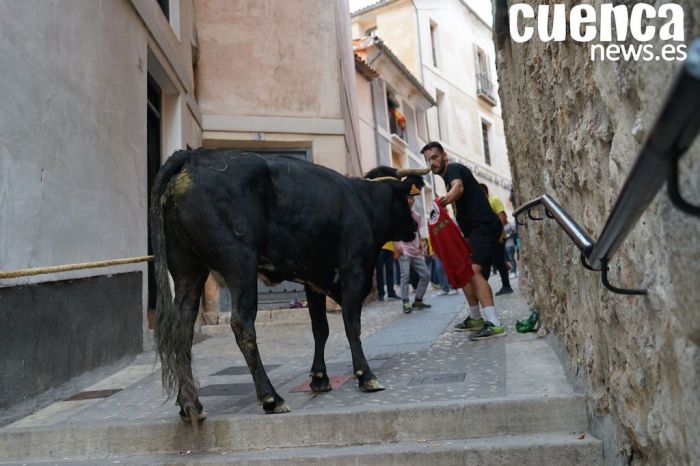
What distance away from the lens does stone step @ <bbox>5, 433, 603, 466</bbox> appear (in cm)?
295

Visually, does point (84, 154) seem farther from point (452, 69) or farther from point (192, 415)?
point (452, 69)

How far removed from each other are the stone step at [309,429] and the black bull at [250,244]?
16cm

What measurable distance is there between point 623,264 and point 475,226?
3.81 m

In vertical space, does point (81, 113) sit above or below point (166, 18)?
below

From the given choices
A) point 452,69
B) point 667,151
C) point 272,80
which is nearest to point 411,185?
point 667,151

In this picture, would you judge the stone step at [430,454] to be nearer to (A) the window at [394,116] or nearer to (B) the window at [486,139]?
(A) the window at [394,116]

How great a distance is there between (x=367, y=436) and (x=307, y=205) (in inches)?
64.7

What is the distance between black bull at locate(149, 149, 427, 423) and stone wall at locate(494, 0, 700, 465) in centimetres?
144

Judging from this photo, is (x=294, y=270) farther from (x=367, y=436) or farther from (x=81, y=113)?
(x=81, y=113)

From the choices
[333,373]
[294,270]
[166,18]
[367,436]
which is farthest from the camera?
[166,18]

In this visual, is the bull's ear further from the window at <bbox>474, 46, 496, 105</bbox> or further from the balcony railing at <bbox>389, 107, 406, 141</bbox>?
the window at <bbox>474, 46, 496, 105</bbox>

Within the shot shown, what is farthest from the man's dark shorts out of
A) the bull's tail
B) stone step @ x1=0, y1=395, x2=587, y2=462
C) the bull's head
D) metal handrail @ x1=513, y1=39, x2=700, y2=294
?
metal handrail @ x1=513, y1=39, x2=700, y2=294

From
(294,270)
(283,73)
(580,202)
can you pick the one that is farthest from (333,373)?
(283,73)

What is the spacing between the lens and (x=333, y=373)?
197 inches
